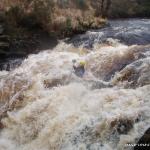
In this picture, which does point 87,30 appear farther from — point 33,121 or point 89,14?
point 33,121

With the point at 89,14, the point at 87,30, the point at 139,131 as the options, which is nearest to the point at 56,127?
the point at 139,131

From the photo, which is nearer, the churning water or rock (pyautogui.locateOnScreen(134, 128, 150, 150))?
rock (pyautogui.locateOnScreen(134, 128, 150, 150))

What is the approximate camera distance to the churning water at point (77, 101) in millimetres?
8430

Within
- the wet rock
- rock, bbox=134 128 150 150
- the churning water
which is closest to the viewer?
rock, bbox=134 128 150 150

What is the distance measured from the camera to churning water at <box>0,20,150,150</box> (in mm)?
8430

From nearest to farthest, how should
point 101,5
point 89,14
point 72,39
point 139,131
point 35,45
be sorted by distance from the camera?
1. point 139,131
2. point 35,45
3. point 72,39
4. point 89,14
5. point 101,5

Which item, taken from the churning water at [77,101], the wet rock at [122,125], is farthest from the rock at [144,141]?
the wet rock at [122,125]

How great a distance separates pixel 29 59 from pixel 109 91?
179 inches

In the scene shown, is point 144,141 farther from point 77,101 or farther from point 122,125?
point 77,101

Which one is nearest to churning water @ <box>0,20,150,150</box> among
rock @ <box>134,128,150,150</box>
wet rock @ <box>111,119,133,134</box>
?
wet rock @ <box>111,119,133,134</box>

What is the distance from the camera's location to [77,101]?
32.7 ft

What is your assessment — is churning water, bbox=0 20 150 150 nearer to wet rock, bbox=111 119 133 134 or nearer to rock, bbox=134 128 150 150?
wet rock, bbox=111 119 133 134

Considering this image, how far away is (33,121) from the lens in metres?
9.66

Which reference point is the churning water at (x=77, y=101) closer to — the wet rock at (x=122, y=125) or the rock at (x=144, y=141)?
the wet rock at (x=122, y=125)
